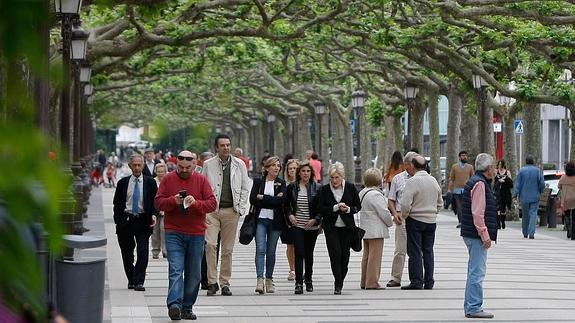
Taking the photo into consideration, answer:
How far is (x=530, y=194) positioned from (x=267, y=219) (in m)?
12.9

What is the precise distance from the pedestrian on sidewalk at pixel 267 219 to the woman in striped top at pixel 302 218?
0.13m

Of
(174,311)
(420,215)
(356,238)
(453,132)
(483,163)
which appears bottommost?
(174,311)

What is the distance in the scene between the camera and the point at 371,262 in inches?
628

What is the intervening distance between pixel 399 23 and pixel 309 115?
47537mm

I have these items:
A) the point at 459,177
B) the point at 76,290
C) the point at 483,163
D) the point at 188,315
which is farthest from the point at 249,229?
the point at 459,177

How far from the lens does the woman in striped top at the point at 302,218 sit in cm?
1533

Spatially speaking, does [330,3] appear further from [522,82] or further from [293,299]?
[293,299]

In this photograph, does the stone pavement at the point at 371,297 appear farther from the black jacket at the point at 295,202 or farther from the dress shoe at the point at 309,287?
the black jacket at the point at 295,202

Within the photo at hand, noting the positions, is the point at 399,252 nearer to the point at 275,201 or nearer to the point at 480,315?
the point at 275,201

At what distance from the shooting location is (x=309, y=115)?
3105 inches

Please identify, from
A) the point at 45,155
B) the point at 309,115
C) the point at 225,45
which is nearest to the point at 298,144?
the point at 309,115

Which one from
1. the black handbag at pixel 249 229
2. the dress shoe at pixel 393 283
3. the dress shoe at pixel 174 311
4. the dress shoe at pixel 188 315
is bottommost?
the dress shoe at pixel 393 283

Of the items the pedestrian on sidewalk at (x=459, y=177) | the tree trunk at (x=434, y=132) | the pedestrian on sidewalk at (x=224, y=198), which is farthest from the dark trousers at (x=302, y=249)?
the tree trunk at (x=434, y=132)

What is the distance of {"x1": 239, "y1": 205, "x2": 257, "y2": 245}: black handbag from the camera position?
1512cm
